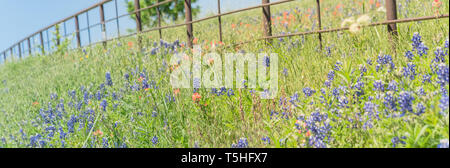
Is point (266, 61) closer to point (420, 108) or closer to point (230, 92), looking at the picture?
point (230, 92)

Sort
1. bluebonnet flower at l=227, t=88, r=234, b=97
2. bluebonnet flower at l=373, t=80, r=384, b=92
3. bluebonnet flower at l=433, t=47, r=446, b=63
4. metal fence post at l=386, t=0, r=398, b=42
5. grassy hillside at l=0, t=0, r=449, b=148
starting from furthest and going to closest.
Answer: metal fence post at l=386, t=0, r=398, b=42
bluebonnet flower at l=227, t=88, r=234, b=97
bluebonnet flower at l=433, t=47, r=446, b=63
bluebonnet flower at l=373, t=80, r=384, b=92
grassy hillside at l=0, t=0, r=449, b=148

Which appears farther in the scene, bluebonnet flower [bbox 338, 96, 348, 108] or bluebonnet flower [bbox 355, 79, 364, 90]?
bluebonnet flower [bbox 355, 79, 364, 90]

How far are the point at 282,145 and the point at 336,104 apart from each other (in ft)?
1.40

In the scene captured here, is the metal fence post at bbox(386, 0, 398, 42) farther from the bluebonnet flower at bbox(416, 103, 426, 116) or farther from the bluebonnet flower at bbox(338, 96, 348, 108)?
the bluebonnet flower at bbox(416, 103, 426, 116)

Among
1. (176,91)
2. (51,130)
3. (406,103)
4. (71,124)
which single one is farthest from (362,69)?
(51,130)

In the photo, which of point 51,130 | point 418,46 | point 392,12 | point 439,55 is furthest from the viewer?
point 392,12

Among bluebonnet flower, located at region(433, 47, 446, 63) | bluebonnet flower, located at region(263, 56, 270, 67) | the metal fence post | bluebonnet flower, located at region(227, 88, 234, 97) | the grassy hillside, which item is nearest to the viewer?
the grassy hillside

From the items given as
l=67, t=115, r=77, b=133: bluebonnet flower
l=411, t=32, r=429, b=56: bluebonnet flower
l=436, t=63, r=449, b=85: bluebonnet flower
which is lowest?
l=67, t=115, r=77, b=133: bluebonnet flower

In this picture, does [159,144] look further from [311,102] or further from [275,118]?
[311,102]

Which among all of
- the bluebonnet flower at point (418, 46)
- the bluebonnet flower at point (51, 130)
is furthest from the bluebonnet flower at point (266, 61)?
the bluebonnet flower at point (51, 130)

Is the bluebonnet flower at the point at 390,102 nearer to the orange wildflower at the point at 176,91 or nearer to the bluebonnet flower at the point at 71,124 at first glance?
the orange wildflower at the point at 176,91

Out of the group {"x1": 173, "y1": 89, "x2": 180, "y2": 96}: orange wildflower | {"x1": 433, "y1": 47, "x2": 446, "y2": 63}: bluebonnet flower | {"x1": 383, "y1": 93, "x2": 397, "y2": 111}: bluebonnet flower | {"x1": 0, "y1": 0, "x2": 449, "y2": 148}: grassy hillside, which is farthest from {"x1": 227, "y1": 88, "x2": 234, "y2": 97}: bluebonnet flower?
{"x1": 433, "y1": 47, "x2": 446, "y2": 63}: bluebonnet flower

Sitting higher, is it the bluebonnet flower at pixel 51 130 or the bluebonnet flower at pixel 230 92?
the bluebonnet flower at pixel 230 92
